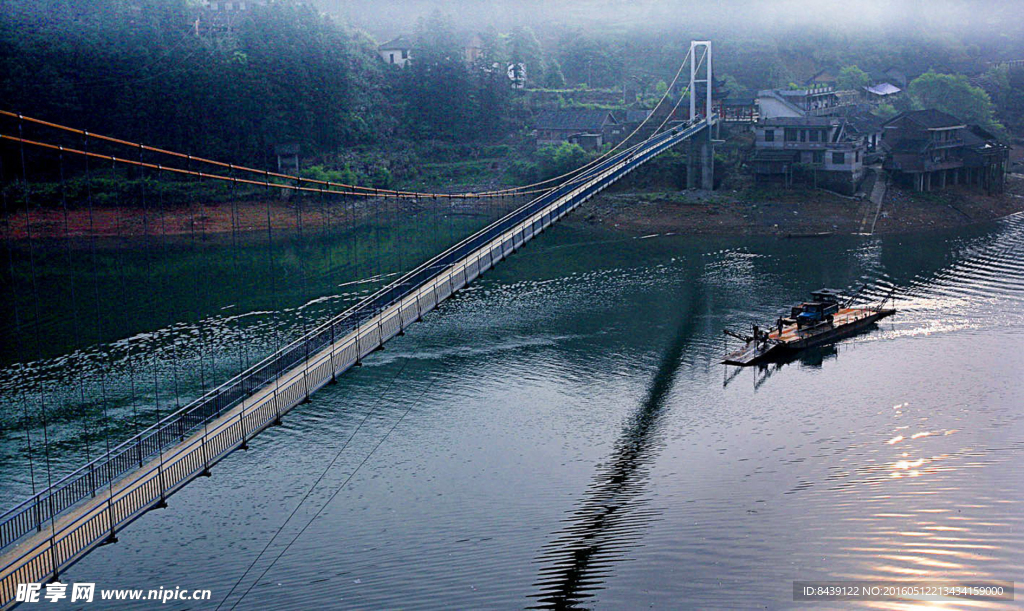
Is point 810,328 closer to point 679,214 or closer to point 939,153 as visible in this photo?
point 679,214

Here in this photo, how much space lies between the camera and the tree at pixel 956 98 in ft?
151

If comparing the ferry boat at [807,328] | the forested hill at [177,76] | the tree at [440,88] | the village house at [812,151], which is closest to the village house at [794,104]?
the village house at [812,151]

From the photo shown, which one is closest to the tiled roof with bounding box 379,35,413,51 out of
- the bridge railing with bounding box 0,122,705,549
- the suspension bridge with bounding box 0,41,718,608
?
the suspension bridge with bounding box 0,41,718,608

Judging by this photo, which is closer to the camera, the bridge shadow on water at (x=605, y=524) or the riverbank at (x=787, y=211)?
the bridge shadow on water at (x=605, y=524)

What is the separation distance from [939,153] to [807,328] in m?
19.4

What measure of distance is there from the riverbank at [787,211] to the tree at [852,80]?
1409cm

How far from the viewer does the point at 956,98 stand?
1865 inches

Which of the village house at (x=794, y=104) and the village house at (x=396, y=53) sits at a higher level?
the village house at (x=396, y=53)

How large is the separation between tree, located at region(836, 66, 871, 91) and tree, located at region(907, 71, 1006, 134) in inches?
93.3

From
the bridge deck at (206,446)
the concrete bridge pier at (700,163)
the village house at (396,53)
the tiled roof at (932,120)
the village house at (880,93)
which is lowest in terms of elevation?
the bridge deck at (206,446)

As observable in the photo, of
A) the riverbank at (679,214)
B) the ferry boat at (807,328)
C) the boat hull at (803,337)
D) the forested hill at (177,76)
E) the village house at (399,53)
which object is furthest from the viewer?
the village house at (399,53)

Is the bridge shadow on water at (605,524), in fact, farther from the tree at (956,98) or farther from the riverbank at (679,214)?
the tree at (956,98)

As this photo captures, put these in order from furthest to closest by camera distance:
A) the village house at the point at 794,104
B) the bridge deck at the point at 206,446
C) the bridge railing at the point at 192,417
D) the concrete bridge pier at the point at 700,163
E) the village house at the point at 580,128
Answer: the village house at the point at 580,128 < the village house at the point at 794,104 < the concrete bridge pier at the point at 700,163 < the bridge railing at the point at 192,417 < the bridge deck at the point at 206,446

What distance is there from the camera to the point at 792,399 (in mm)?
18234
